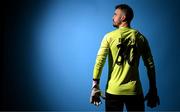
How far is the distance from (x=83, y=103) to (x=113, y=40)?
3.63 feet

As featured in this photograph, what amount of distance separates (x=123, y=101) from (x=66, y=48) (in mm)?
1076

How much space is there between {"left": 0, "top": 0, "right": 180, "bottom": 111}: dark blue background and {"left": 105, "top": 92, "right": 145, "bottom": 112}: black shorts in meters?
0.83

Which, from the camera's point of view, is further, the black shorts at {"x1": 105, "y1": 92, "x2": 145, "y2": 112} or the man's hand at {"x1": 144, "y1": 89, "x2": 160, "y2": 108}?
the man's hand at {"x1": 144, "y1": 89, "x2": 160, "y2": 108}

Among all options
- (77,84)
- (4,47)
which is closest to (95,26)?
(77,84)

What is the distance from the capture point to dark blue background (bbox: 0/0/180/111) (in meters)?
2.74

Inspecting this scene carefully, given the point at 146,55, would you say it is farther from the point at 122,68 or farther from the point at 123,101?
the point at 123,101

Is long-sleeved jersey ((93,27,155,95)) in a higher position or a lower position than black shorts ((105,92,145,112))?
higher

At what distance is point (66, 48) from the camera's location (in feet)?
9.12

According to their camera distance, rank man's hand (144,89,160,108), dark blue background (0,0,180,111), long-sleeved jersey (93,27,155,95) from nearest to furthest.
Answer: long-sleeved jersey (93,27,155,95) < man's hand (144,89,160,108) < dark blue background (0,0,180,111)

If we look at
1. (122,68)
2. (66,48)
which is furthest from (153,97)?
(66,48)

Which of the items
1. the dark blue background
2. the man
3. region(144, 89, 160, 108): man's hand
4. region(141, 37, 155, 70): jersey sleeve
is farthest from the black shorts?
the dark blue background

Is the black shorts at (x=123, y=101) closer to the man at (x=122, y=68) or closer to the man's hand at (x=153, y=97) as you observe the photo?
the man at (x=122, y=68)

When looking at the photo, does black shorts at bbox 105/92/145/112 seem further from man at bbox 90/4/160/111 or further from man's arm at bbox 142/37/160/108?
man's arm at bbox 142/37/160/108

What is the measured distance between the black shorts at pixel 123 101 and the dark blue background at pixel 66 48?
832 mm
